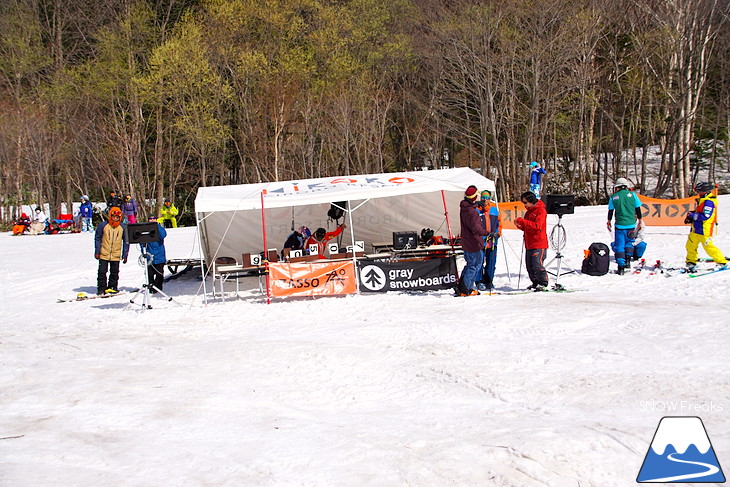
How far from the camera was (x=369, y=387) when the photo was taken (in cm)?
657

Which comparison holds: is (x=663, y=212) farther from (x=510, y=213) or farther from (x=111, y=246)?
(x=111, y=246)

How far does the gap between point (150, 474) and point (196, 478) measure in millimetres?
353

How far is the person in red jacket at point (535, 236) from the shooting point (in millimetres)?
10883

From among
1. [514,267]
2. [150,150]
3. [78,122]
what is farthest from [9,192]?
[514,267]

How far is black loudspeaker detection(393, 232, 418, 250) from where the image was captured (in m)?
13.3

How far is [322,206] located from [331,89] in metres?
21.8

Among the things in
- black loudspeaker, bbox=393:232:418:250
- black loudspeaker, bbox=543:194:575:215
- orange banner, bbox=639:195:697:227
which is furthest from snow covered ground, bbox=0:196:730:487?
orange banner, bbox=639:195:697:227

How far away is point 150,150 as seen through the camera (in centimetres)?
3903

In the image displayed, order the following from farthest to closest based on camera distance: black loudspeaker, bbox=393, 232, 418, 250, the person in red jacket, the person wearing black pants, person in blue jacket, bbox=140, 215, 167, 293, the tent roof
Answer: black loudspeaker, bbox=393, 232, 418, 250 → person in blue jacket, bbox=140, 215, 167, 293 → the person wearing black pants → the tent roof → the person in red jacket

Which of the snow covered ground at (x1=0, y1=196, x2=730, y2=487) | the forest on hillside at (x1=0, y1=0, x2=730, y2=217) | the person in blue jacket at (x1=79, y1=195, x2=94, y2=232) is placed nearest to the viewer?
the snow covered ground at (x1=0, y1=196, x2=730, y2=487)

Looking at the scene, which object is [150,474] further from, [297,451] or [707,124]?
[707,124]

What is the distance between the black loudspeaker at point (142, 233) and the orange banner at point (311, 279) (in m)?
2.11

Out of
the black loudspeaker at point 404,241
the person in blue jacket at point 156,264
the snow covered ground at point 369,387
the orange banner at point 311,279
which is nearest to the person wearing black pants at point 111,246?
the person in blue jacket at point 156,264

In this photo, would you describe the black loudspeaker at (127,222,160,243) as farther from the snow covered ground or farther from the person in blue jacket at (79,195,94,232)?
the person in blue jacket at (79,195,94,232)
